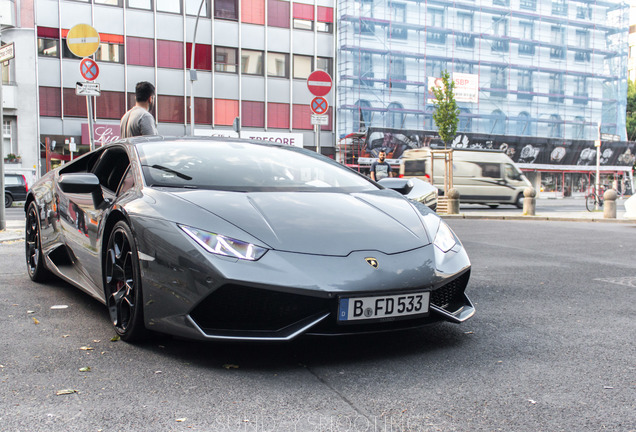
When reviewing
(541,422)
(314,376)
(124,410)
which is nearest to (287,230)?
(314,376)

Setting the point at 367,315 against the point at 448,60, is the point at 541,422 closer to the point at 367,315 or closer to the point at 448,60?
the point at 367,315

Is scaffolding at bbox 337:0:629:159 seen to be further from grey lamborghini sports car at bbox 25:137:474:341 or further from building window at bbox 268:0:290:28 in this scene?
grey lamborghini sports car at bbox 25:137:474:341

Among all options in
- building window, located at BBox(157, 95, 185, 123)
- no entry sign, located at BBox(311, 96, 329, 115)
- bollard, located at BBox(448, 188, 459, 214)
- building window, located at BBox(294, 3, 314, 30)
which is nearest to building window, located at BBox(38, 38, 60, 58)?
building window, located at BBox(157, 95, 185, 123)

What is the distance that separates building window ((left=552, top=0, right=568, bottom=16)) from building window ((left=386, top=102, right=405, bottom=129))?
597 inches

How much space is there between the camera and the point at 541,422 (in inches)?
91.1

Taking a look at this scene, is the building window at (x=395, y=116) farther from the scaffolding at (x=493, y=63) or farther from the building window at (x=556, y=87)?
the building window at (x=556, y=87)

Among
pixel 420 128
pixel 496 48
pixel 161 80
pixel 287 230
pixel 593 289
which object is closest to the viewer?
pixel 287 230

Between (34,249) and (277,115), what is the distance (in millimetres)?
32472

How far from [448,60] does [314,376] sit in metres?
42.6

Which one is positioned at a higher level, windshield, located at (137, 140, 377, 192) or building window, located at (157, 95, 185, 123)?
building window, located at (157, 95, 185, 123)

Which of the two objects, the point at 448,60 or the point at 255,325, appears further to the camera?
the point at 448,60

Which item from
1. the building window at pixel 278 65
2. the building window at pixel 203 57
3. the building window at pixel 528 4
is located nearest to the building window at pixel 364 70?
the building window at pixel 278 65

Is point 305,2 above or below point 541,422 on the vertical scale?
above

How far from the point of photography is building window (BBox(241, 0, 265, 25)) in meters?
36.5
